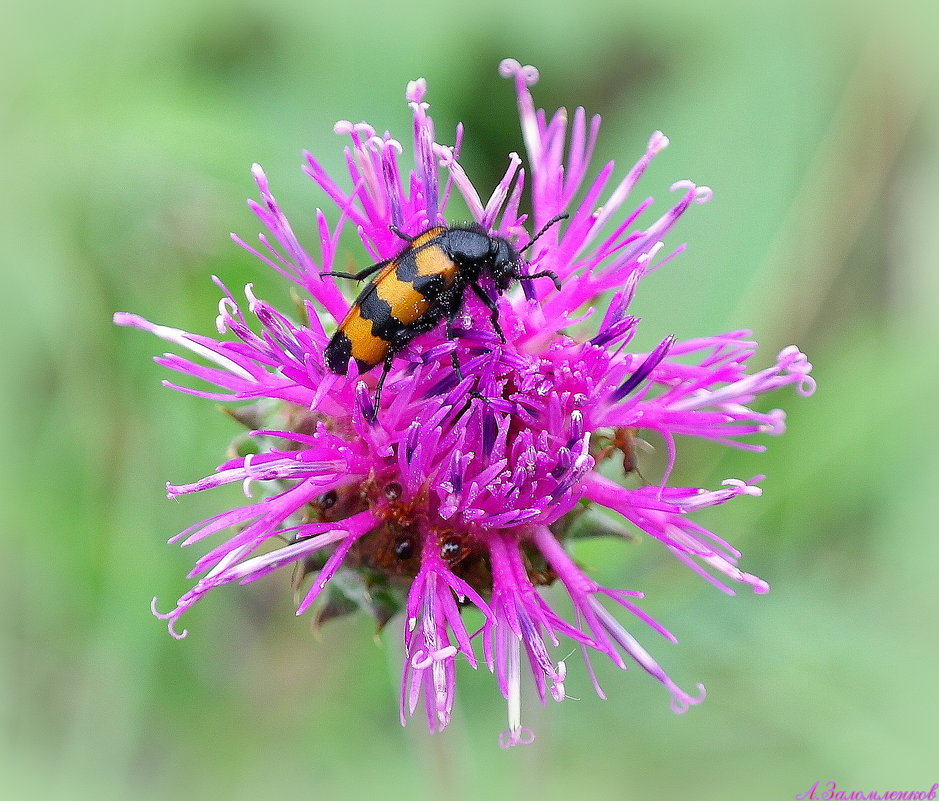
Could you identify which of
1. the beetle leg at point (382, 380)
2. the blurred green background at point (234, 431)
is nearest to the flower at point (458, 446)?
the beetle leg at point (382, 380)

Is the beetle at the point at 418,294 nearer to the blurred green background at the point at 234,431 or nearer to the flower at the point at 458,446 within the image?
the flower at the point at 458,446

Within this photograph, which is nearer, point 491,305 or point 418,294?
point 418,294

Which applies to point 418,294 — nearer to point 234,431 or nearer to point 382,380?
point 382,380

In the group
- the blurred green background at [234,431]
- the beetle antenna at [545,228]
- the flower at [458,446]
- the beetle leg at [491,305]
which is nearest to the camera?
the flower at [458,446]

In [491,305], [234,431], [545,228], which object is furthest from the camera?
[234,431]

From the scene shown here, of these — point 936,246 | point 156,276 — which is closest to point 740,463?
point 936,246

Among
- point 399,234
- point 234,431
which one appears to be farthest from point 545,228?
point 234,431

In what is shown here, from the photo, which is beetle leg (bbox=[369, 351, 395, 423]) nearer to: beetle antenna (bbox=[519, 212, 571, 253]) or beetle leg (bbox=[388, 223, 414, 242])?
beetle leg (bbox=[388, 223, 414, 242])
